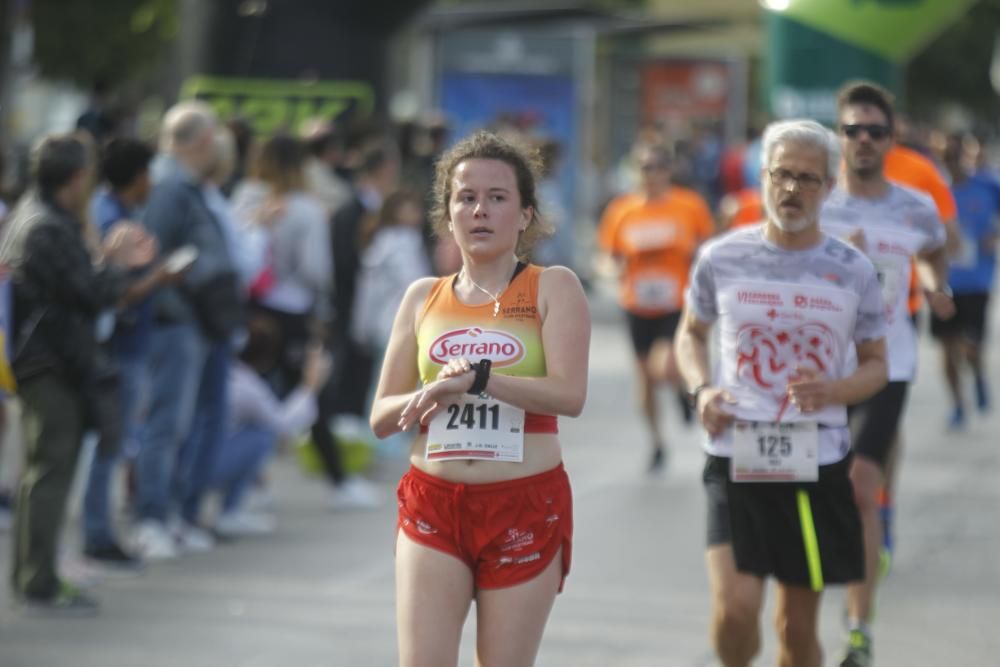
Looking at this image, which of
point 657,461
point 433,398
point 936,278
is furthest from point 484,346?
point 657,461

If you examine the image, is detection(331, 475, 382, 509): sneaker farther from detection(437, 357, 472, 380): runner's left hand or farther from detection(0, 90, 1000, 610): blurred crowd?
detection(437, 357, 472, 380): runner's left hand

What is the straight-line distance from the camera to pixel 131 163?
8.60m

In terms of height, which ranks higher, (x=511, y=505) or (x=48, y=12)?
(x=48, y=12)

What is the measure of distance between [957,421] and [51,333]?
305 inches

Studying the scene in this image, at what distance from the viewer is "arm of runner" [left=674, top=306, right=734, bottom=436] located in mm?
5656

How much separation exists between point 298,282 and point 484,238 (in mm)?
5894

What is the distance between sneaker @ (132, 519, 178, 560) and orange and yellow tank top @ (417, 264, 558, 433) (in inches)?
168

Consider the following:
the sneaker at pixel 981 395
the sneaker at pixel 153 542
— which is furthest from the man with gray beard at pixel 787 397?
the sneaker at pixel 981 395

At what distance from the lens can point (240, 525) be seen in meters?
9.44

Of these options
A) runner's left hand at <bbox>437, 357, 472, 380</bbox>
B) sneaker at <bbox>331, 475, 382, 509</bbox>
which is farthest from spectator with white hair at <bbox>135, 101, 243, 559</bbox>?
runner's left hand at <bbox>437, 357, 472, 380</bbox>

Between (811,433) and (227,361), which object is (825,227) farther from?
(227,361)

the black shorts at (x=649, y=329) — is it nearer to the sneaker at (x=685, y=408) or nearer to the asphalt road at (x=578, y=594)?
the asphalt road at (x=578, y=594)

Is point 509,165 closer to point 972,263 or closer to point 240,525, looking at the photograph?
point 240,525

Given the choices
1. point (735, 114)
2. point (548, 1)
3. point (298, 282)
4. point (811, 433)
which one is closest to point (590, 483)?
point (298, 282)
